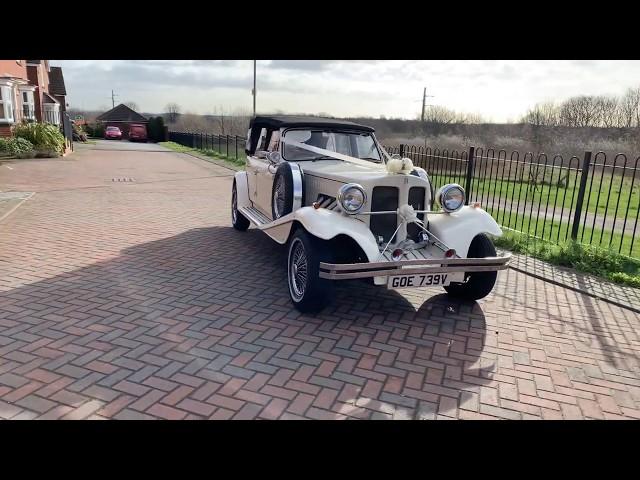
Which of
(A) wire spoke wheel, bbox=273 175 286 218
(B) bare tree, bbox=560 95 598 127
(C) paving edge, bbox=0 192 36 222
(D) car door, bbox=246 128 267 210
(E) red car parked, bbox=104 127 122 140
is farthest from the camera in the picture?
(E) red car parked, bbox=104 127 122 140

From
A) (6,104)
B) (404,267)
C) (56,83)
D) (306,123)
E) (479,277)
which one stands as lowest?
(479,277)

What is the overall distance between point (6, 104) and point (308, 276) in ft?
77.2

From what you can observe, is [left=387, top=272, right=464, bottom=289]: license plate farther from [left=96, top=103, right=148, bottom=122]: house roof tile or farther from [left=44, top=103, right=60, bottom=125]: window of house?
[left=96, top=103, right=148, bottom=122]: house roof tile

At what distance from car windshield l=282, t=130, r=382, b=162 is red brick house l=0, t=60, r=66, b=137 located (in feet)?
70.0

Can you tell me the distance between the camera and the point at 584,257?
20.9ft

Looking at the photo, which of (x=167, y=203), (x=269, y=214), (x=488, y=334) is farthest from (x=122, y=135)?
(x=488, y=334)

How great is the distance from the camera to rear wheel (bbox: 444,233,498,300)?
15.3ft

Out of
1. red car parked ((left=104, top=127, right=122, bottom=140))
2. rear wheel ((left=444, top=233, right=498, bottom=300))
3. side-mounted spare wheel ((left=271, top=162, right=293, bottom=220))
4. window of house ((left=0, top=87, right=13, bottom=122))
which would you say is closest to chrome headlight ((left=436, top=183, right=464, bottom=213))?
rear wheel ((left=444, top=233, right=498, bottom=300))

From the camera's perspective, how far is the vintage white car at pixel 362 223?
4109 mm

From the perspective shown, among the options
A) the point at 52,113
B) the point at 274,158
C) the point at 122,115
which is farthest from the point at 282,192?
the point at 122,115

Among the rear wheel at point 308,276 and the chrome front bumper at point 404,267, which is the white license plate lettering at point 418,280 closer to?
the chrome front bumper at point 404,267

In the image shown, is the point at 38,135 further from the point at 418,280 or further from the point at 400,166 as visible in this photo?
the point at 418,280

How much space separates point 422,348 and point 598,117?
25.4 metres

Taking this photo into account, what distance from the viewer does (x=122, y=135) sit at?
4841cm
